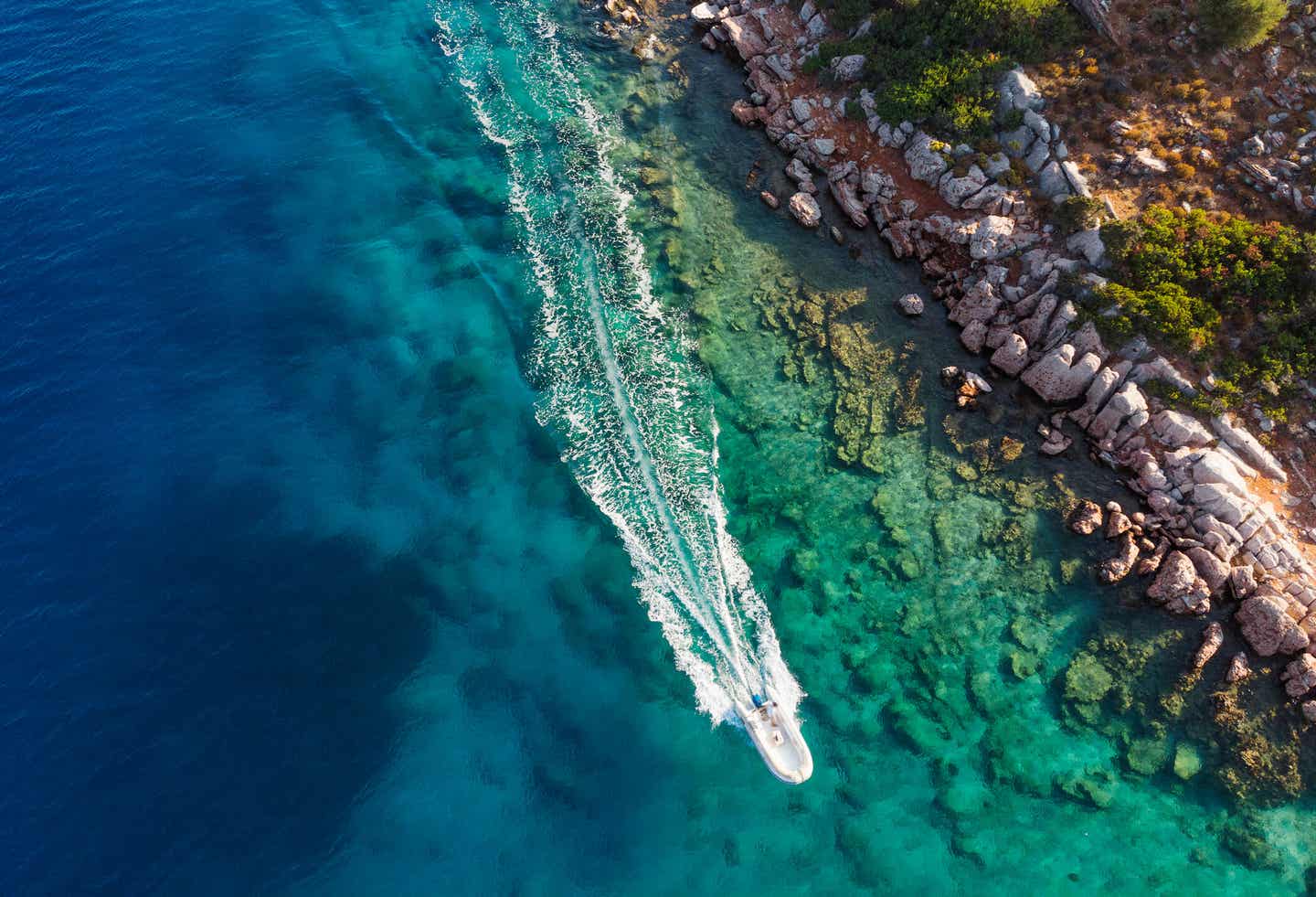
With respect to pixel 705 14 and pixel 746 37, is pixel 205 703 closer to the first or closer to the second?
pixel 746 37

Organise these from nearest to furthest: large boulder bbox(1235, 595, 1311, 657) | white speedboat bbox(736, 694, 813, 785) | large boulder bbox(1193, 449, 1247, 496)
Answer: white speedboat bbox(736, 694, 813, 785) < large boulder bbox(1235, 595, 1311, 657) < large boulder bbox(1193, 449, 1247, 496)

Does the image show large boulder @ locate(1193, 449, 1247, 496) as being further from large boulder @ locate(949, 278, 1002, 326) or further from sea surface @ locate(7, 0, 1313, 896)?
large boulder @ locate(949, 278, 1002, 326)

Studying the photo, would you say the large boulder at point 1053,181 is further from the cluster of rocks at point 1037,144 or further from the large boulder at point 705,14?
the large boulder at point 705,14

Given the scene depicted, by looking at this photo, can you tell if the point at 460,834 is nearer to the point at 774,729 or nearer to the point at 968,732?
the point at 774,729

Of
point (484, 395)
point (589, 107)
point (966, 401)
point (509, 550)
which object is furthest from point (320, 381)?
point (966, 401)

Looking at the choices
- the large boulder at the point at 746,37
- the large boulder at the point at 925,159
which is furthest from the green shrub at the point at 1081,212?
the large boulder at the point at 746,37

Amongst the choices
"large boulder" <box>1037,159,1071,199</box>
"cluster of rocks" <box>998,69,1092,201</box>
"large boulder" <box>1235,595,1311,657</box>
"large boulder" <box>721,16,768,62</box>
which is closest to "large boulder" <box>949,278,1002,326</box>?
"large boulder" <box>1037,159,1071,199</box>
